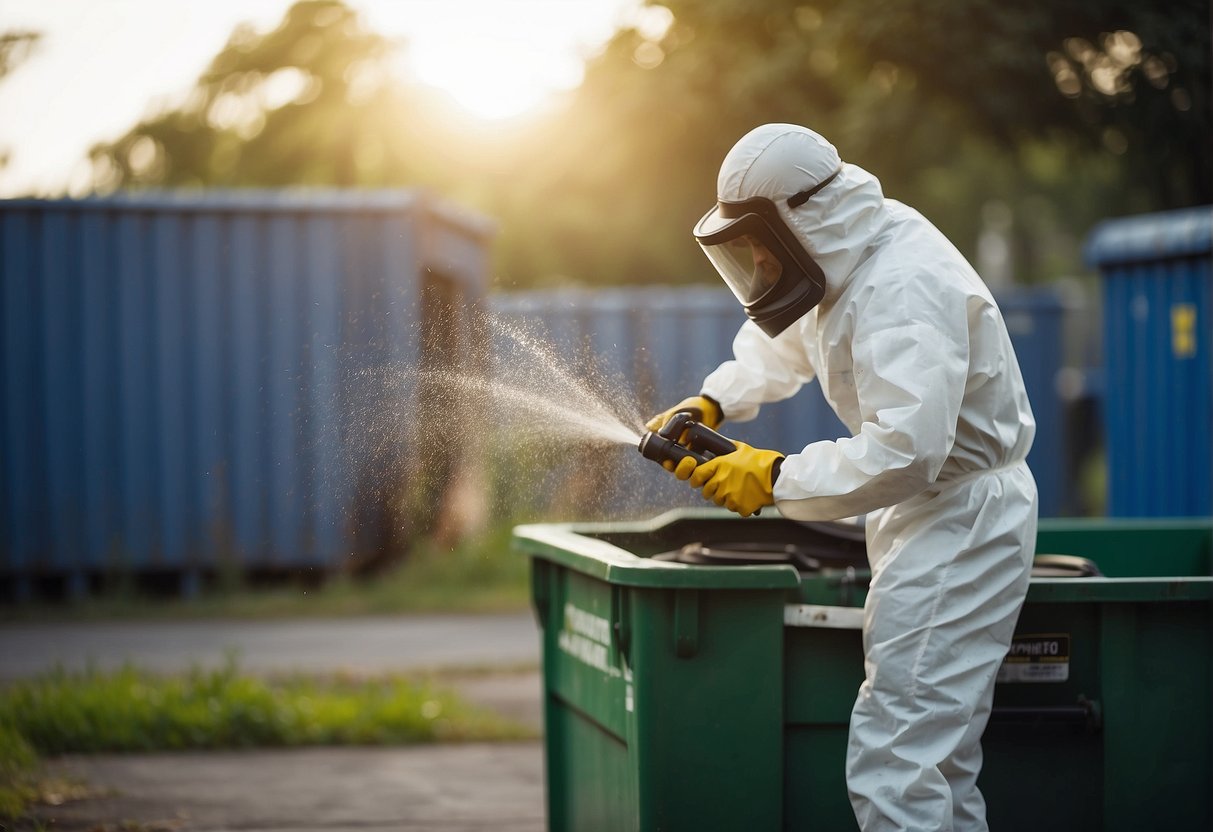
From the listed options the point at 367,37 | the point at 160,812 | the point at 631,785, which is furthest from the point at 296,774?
the point at 367,37

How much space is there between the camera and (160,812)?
15.0ft

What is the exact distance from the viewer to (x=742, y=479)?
280 centimetres

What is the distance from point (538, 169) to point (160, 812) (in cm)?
1831

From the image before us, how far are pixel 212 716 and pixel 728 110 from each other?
45.7ft

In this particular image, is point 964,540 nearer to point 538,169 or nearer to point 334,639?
point 334,639

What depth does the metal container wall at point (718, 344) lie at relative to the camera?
1142 centimetres

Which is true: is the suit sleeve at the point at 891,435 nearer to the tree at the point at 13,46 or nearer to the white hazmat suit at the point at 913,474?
the white hazmat suit at the point at 913,474

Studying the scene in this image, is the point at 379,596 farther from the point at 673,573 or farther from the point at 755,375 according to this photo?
the point at 673,573

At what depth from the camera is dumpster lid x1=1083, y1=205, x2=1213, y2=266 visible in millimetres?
8852

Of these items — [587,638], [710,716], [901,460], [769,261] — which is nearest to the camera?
[901,460]

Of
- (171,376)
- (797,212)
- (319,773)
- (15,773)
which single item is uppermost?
(797,212)

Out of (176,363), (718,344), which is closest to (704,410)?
(176,363)

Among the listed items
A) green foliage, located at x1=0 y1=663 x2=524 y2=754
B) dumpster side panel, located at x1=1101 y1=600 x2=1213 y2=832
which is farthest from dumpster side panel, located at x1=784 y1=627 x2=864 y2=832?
green foliage, located at x1=0 y1=663 x2=524 y2=754

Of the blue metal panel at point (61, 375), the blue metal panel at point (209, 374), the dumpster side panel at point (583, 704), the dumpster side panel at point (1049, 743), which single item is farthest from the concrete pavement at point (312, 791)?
the blue metal panel at point (61, 375)
